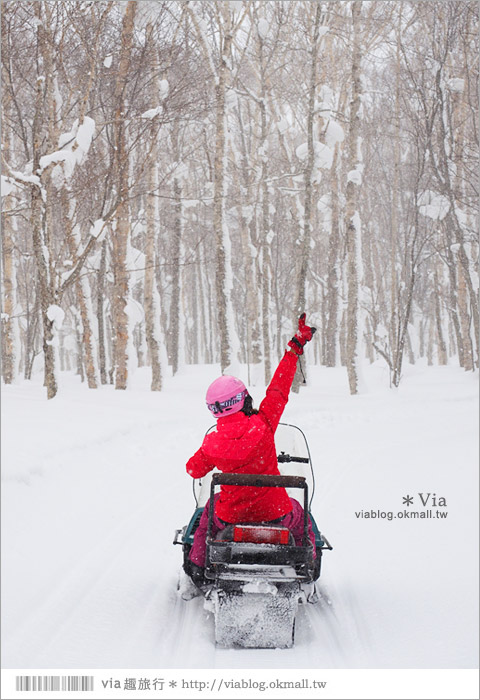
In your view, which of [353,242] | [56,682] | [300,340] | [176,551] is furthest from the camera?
[353,242]

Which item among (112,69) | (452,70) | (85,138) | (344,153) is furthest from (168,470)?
(344,153)

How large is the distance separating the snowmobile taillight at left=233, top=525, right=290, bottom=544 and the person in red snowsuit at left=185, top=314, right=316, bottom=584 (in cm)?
22

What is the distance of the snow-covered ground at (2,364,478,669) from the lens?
2904 millimetres

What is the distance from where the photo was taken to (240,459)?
3.25 meters

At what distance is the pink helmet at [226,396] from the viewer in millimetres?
3129

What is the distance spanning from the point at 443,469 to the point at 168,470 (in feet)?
9.25

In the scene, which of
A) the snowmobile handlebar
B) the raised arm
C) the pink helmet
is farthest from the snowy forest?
the snowmobile handlebar

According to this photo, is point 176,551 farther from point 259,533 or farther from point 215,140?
point 215,140

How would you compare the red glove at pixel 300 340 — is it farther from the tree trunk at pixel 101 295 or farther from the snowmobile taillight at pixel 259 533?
the tree trunk at pixel 101 295

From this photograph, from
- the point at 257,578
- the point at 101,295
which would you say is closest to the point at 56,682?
the point at 257,578

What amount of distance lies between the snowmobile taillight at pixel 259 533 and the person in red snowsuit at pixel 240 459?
8.6 inches

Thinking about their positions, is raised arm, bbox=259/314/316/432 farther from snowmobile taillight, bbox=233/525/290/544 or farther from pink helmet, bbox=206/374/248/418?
snowmobile taillight, bbox=233/525/290/544

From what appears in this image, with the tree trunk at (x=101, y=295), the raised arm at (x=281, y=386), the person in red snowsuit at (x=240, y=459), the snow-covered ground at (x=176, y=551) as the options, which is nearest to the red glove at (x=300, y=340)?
the raised arm at (x=281, y=386)

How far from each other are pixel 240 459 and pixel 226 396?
38 centimetres
